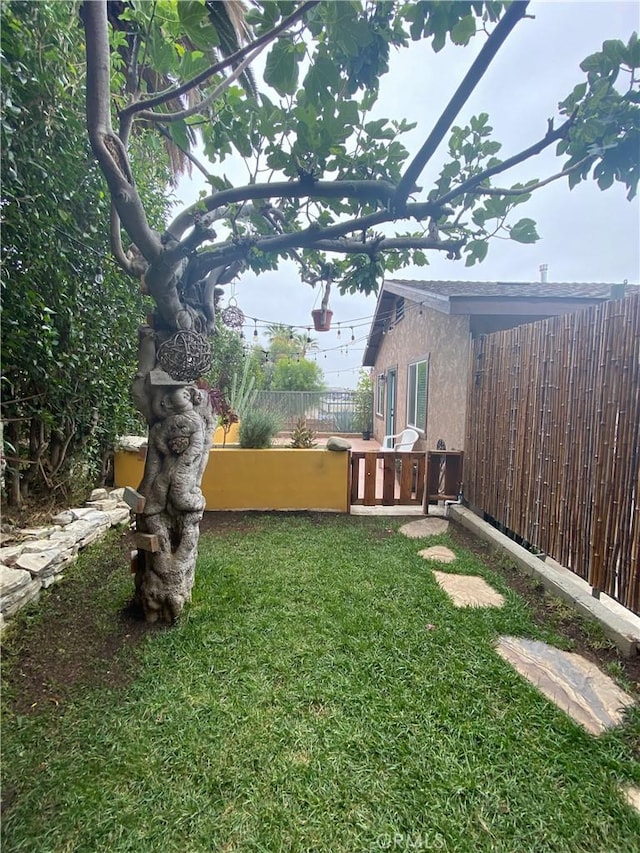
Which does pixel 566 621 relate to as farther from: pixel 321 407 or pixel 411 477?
pixel 321 407

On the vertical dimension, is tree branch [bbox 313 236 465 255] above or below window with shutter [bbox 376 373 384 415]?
above

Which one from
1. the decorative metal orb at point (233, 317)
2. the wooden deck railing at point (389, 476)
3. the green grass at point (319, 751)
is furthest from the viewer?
the decorative metal orb at point (233, 317)

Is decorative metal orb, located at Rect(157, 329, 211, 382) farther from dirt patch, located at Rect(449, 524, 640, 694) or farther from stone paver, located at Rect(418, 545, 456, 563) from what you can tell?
dirt patch, located at Rect(449, 524, 640, 694)

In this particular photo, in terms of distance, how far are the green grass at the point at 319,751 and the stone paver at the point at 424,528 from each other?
166 centimetres

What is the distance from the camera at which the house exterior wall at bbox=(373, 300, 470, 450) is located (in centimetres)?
547

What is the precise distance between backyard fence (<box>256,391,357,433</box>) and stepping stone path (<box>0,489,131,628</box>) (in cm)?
1131

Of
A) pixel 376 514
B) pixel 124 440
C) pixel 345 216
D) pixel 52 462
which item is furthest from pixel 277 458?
pixel 345 216

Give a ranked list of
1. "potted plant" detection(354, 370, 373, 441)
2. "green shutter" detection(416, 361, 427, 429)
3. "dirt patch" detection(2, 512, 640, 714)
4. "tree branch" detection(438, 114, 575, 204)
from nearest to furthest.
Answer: "tree branch" detection(438, 114, 575, 204) < "dirt patch" detection(2, 512, 640, 714) < "green shutter" detection(416, 361, 427, 429) < "potted plant" detection(354, 370, 373, 441)

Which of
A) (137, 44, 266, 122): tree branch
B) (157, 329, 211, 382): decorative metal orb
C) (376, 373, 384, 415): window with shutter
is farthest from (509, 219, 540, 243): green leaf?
(376, 373, 384, 415): window with shutter

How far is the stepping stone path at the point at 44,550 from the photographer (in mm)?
2436

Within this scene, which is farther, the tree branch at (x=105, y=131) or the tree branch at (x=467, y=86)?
the tree branch at (x=105, y=131)

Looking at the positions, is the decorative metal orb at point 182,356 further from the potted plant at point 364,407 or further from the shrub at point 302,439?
the potted plant at point 364,407

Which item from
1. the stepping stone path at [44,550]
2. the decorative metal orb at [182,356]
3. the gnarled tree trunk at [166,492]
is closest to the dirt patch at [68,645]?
the stepping stone path at [44,550]

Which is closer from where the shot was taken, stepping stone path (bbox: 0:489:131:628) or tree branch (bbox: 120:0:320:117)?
tree branch (bbox: 120:0:320:117)
